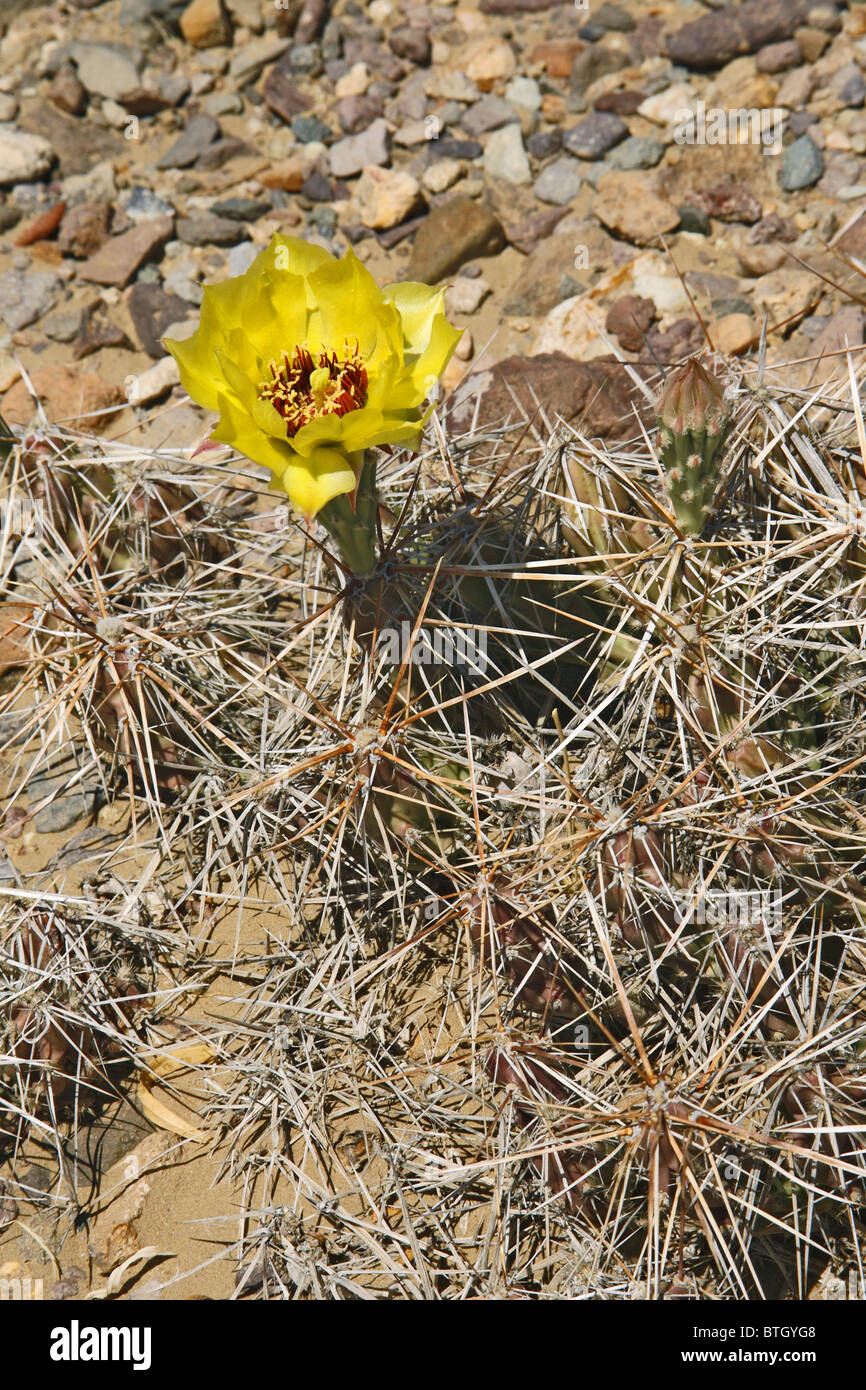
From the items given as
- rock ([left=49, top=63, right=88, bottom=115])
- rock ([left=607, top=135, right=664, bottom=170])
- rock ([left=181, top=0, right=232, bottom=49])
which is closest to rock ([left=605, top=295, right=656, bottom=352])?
rock ([left=607, top=135, right=664, bottom=170])

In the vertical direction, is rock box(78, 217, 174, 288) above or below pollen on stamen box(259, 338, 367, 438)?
above

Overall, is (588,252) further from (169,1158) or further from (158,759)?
(169,1158)

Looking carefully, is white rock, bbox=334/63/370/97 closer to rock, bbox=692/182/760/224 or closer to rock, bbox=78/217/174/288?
rock, bbox=78/217/174/288

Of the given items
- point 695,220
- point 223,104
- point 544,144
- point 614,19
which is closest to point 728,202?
point 695,220

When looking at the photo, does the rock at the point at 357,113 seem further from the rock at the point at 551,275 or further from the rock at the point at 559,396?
the rock at the point at 559,396

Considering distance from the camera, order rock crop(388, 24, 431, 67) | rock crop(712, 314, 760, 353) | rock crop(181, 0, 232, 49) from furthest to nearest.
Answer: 1. rock crop(181, 0, 232, 49)
2. rock crop(388, 24, 431, 67)
3. rock crop(712, 314, 760, 353)

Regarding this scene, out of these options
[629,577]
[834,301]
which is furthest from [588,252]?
[629,577]

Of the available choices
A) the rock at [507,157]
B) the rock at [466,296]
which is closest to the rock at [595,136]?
the rock at [507,157]

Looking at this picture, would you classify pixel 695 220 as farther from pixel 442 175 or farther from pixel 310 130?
pixel 310 130
